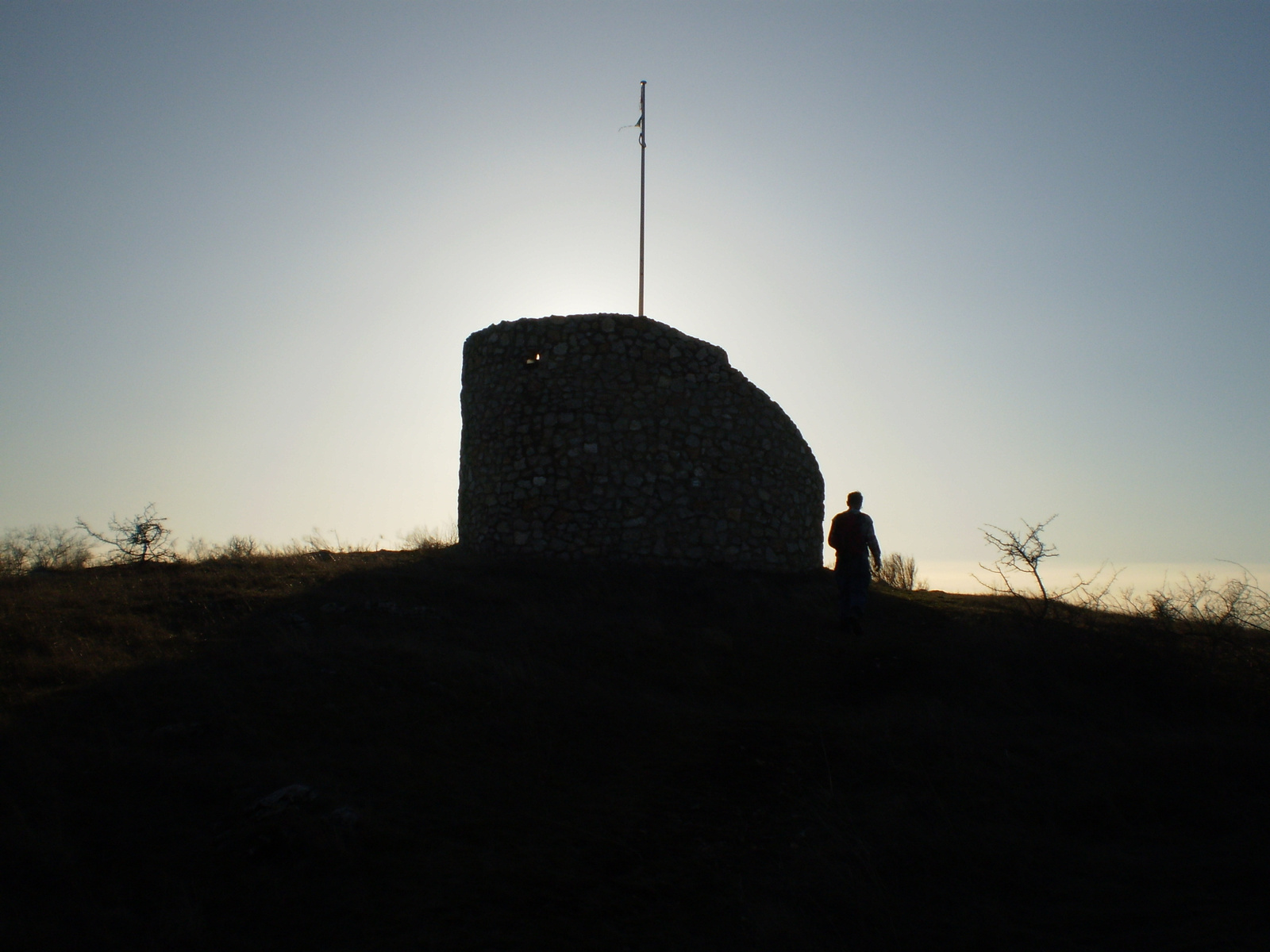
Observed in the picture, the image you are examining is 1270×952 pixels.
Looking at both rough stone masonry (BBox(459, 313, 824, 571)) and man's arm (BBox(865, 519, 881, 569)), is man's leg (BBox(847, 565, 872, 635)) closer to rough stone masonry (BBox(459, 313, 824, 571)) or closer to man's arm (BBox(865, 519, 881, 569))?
man's arm (BBox(865, 519, 881, 569))

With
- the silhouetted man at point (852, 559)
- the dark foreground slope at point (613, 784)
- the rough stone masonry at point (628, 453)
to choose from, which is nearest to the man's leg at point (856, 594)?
the silhouetted man at point (852, 559)

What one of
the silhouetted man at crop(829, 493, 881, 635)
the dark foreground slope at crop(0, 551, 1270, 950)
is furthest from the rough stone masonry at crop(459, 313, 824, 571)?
the dark foreground slope at crop(0, 551, 1270, 950)

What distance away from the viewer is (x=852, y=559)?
10.2 meters

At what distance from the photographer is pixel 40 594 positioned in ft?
33.7

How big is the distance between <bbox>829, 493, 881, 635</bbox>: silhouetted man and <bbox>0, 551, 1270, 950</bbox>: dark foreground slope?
642mm

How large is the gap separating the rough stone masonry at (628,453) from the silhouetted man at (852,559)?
3.39 m

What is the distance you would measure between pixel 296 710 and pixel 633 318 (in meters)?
9.20

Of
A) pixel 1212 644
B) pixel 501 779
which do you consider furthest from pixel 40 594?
pixel 1212 644

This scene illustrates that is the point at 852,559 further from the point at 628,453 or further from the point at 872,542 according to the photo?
the point at 628,453

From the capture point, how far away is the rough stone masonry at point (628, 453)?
1347 centimetres

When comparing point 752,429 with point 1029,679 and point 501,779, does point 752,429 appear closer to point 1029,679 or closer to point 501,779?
point 1029,679

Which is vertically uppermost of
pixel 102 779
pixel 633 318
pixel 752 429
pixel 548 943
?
pixel 633 318

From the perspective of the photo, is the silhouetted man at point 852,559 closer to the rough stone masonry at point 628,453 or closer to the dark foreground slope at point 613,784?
the dark foreground slope at point 613,784

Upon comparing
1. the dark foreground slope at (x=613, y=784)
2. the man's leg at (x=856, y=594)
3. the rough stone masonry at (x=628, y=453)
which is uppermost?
the rough stone masonry at (x=628, y=453)
